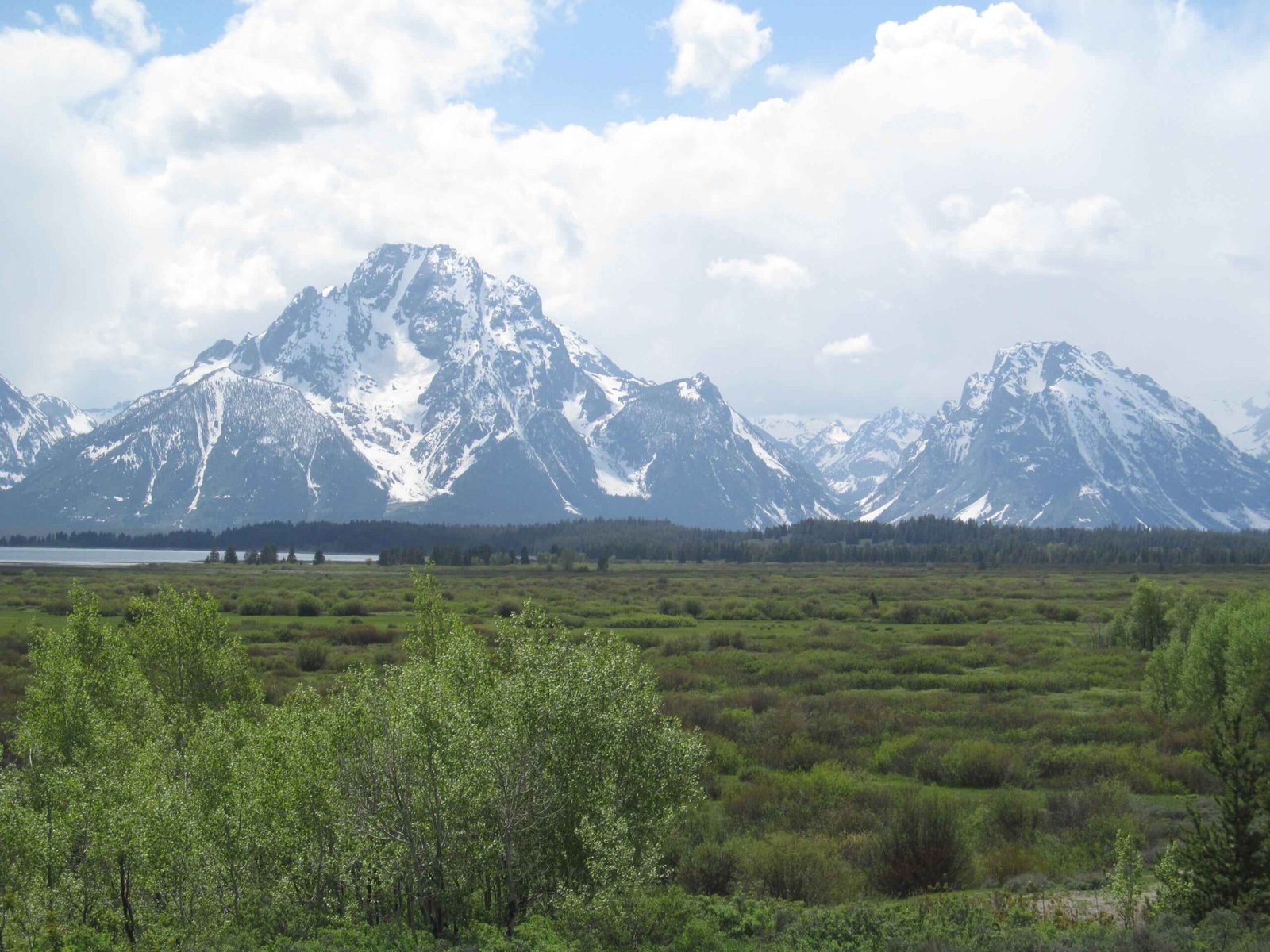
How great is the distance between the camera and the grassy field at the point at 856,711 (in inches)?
1117

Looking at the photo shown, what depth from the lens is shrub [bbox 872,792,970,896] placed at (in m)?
26.5

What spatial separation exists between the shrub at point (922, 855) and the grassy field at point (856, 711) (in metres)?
0.36

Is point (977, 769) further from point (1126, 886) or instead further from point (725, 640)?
point (725, 640)

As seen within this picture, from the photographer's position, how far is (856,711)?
4841 centimetres

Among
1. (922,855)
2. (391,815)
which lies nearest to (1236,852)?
(922,855)

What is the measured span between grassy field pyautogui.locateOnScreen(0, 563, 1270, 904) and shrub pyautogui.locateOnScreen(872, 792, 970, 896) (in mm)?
362

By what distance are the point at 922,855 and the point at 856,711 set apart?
72.1 ft

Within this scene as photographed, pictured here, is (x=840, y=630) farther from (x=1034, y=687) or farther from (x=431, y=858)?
(x=431, y=858)

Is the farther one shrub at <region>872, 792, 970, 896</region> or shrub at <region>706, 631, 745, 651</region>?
shrub at <region>706, 631, 745, 651</region>

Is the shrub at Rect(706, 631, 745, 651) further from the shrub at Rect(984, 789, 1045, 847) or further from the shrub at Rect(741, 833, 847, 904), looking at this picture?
the shrub at Rect(741, 833, 847, 904)

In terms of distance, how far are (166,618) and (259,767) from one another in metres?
16.9

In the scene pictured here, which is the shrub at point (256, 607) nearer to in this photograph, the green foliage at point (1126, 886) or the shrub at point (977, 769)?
the shrub at point (977, 769)

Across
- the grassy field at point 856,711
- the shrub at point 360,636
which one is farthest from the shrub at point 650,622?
the shrub at point 360,636

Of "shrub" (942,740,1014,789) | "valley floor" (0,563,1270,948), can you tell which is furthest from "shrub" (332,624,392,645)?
"shrub" (942,740,1014,789)
